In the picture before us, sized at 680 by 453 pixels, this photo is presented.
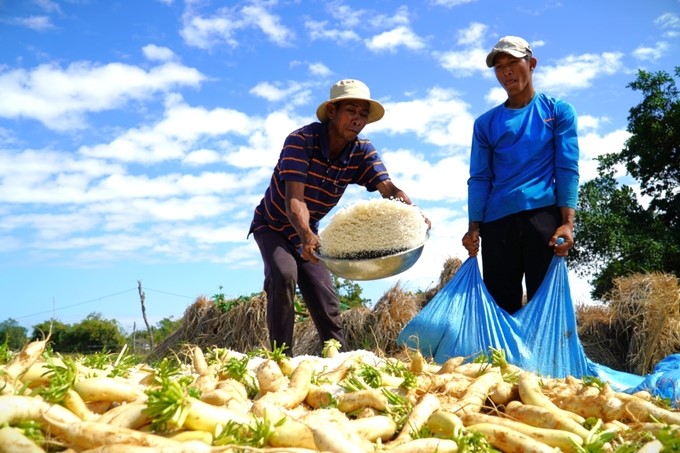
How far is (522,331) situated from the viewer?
177 inches

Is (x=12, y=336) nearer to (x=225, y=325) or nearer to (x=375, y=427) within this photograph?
(x=225, y=325)

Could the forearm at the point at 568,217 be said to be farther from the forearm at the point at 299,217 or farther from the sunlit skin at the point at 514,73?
the forearm at the point at 299,217

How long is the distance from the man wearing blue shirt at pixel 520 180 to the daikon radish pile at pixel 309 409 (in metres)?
1.65

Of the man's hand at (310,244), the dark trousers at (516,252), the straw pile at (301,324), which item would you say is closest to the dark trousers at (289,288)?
the man's hand at (310,244)

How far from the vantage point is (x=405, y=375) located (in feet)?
9.21

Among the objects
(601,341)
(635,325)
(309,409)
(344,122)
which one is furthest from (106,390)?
(601,341)

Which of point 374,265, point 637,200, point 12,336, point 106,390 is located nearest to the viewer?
point 106,390

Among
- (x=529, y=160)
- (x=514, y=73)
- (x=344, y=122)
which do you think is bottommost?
(x=529, y=160)

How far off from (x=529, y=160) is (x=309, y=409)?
2.77 meters

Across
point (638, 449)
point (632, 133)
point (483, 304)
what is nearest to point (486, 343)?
point (483, 304)

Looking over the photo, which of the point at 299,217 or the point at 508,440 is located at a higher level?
the point at 299,217

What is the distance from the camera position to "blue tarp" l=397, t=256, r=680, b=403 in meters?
4.39

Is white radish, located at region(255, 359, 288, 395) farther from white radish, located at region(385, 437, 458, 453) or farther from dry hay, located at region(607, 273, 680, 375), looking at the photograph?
dry hay, located at region(607, 273, 680, 375)

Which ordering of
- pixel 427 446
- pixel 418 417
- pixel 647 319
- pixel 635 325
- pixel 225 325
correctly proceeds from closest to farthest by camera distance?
pixel 427 446, pixel 418 417, pixel 647 319, pixel 635 325, pixel 225 325
